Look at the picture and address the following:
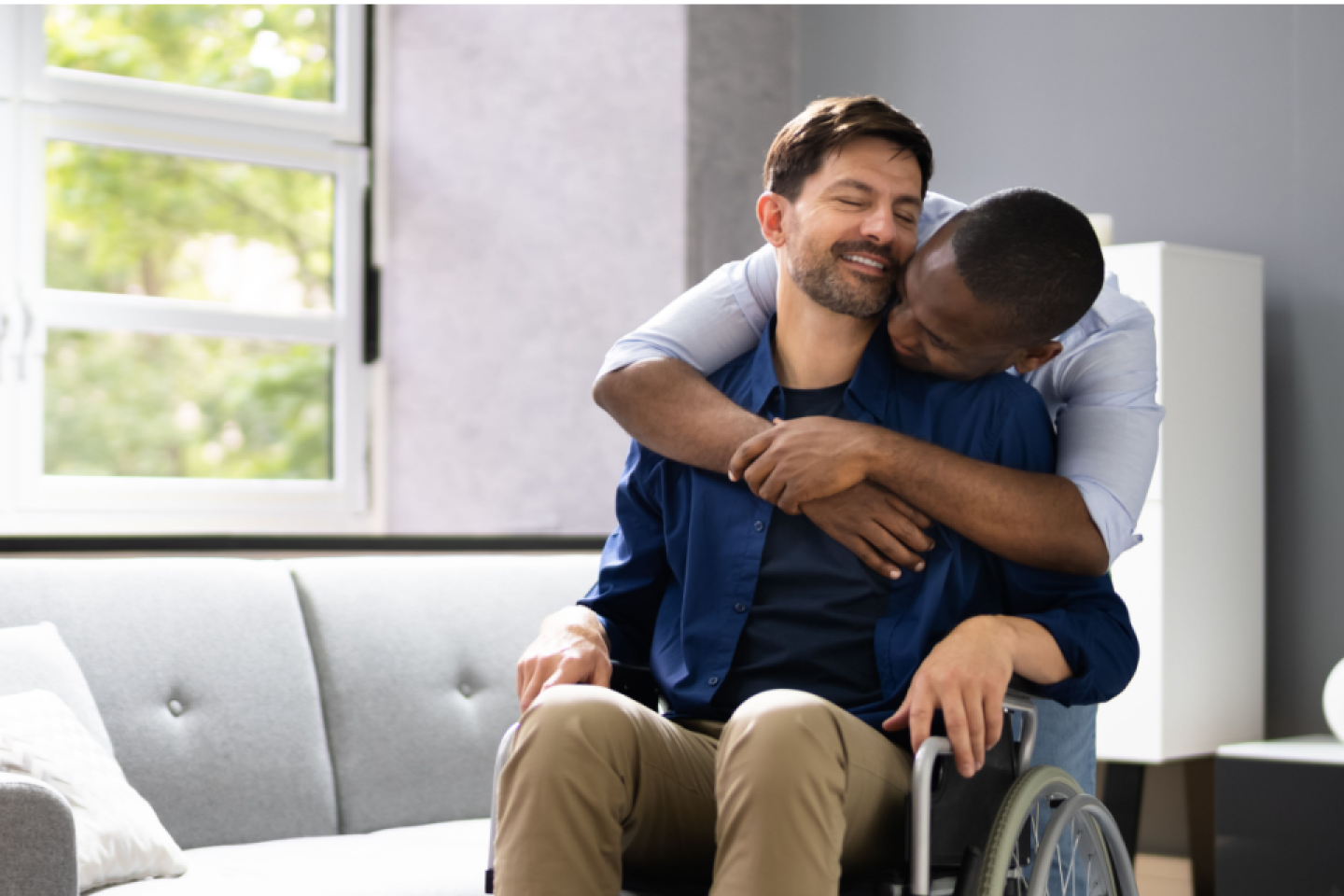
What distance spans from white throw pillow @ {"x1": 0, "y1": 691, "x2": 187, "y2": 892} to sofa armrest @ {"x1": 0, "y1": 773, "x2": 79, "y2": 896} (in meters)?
0.27

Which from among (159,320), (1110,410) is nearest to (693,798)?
(1110,410)

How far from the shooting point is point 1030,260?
1.61m

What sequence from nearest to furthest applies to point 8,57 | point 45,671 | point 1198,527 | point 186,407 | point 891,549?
point 891,549 < point 45,671 < point 1198,527 < point 8,57 < point 186,407

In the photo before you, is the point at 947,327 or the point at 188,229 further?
the point at 188,229

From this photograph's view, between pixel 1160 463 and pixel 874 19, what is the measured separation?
168 cm

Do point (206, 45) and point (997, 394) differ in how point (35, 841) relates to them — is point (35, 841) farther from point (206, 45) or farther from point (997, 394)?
point (206, 45)

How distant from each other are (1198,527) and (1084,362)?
1531 millimetres

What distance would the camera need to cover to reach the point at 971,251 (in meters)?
1.62

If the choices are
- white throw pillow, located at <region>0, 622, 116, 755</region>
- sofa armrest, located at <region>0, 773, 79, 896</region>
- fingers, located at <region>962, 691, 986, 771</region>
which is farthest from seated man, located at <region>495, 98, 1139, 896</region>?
white throw pillow, located at <region>0, 622, 116, 755</region>

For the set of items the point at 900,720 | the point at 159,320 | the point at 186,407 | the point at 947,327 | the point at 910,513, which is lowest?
the point at 900,720

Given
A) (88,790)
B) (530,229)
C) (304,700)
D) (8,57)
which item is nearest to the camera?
(88,790)

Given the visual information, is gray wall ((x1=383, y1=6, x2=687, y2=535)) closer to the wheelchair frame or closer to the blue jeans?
the blue jeans

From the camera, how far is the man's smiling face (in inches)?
69.8

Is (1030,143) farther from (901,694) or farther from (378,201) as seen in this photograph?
(901,694)
